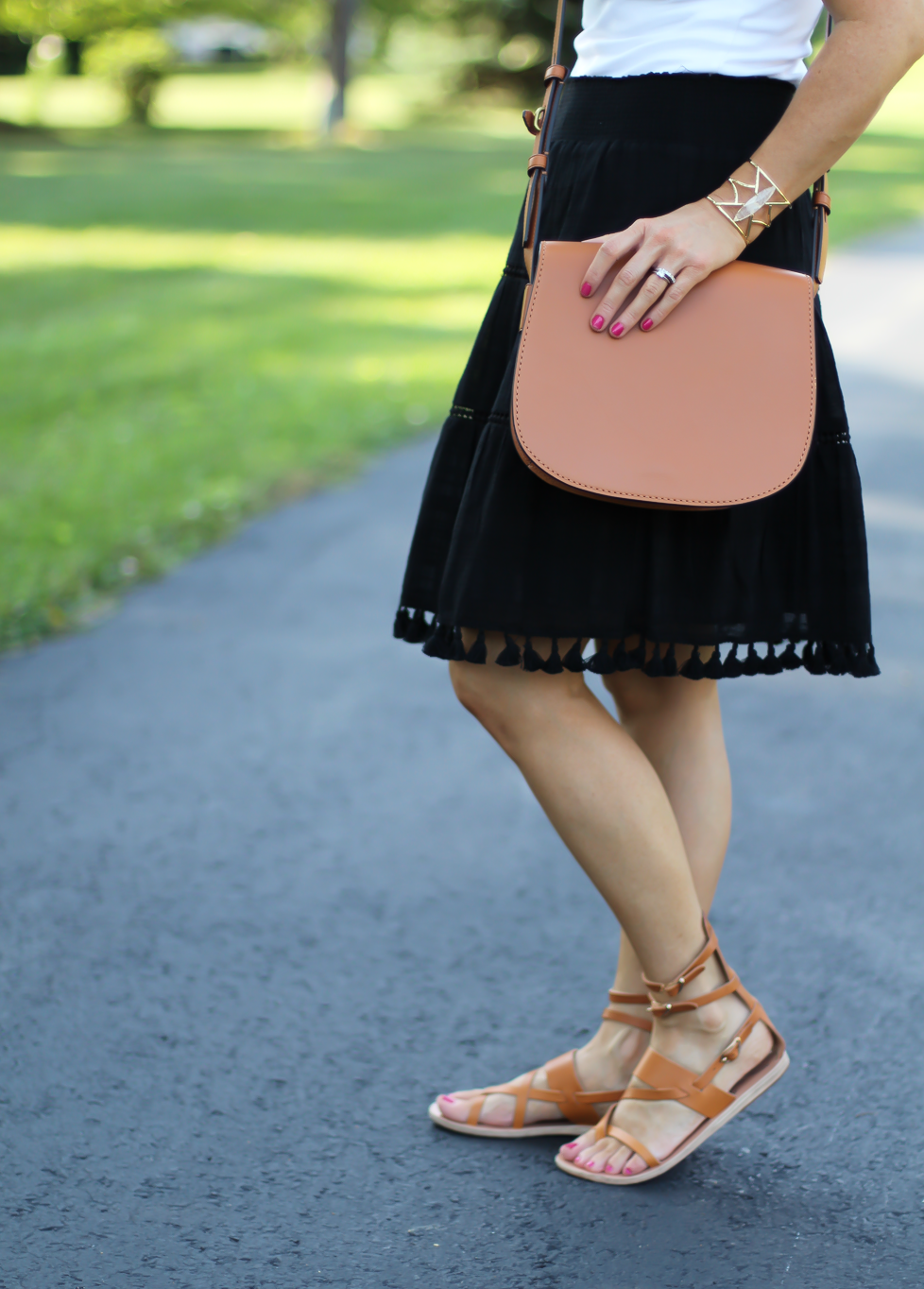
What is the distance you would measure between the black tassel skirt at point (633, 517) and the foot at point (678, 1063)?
18.4 inches

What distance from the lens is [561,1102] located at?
6.55 ft

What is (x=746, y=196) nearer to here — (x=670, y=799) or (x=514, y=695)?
(x=514, y=695)

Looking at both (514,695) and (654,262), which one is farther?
(514,695)

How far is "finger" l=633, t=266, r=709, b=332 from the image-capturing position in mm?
1624

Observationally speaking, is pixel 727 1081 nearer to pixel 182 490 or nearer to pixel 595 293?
pixel 595 293

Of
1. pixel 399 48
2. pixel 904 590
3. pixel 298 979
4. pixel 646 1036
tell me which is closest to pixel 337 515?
pixel 904 590

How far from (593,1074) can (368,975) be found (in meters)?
0.56

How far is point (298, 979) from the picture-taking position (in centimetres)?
240

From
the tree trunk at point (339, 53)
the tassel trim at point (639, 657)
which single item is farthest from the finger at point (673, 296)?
the tree trunk at point (339, 53)

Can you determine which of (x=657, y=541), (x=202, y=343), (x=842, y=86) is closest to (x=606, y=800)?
(x=657, y=541)

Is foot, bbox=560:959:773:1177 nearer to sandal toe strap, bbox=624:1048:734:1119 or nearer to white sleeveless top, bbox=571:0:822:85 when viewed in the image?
sandal toe strap, bbox=624:1048:734:1119

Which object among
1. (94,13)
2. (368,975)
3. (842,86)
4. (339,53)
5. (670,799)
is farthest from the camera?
(94,13)

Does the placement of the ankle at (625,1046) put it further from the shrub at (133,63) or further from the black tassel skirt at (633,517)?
the shrub at (133,63)

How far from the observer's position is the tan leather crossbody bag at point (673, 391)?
163 centimetres
